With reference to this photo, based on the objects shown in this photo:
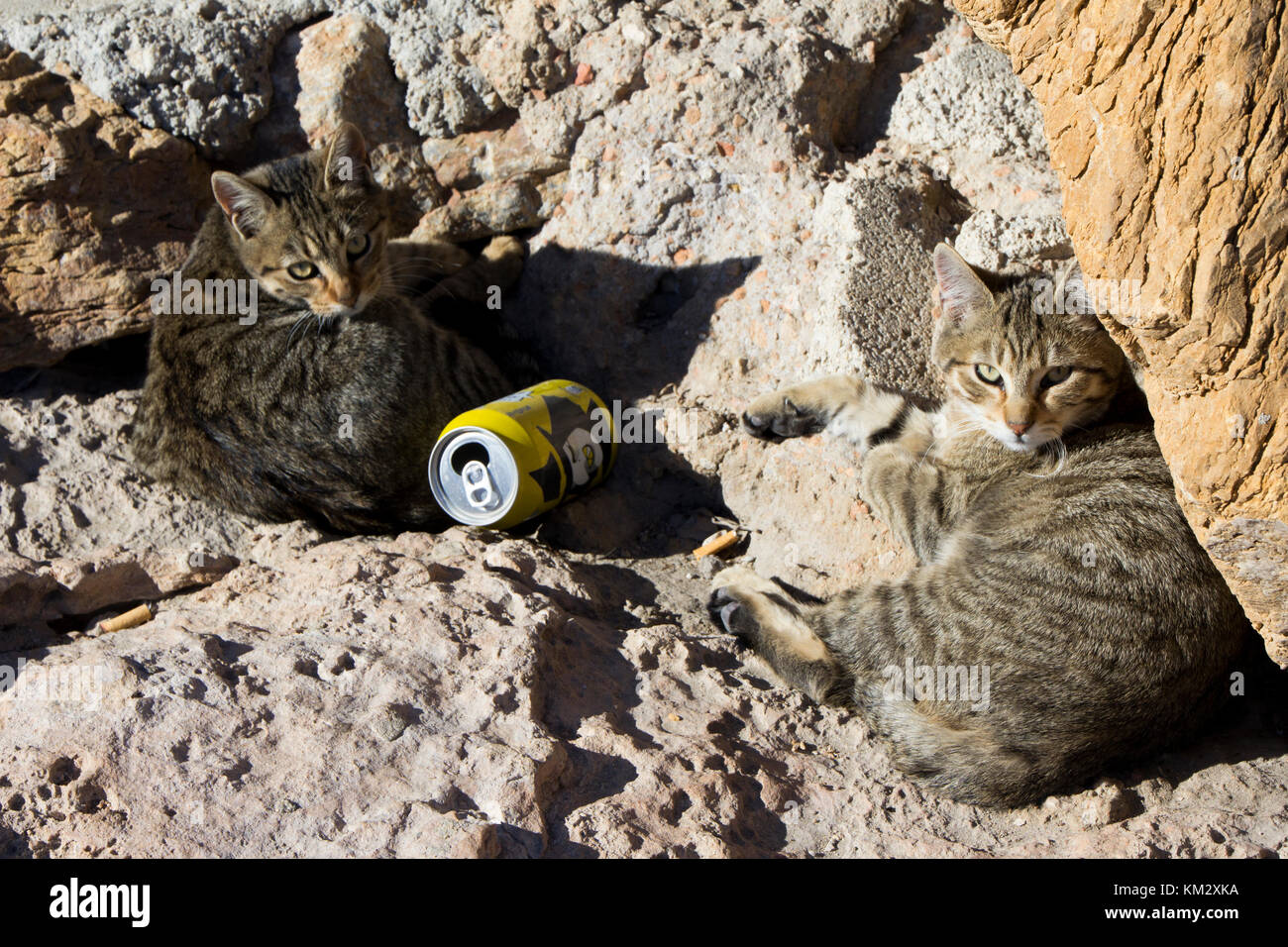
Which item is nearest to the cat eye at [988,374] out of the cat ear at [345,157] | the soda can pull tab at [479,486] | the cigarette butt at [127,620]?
the soda can pull tab at [479,486]

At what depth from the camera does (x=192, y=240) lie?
211 inches

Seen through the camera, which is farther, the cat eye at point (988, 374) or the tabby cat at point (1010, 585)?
the cat eye at point (988, 374)

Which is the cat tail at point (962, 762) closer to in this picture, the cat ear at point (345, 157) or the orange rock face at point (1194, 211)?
the orange rock face at point (1194, 211)

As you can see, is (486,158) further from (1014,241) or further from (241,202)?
(1014,241)

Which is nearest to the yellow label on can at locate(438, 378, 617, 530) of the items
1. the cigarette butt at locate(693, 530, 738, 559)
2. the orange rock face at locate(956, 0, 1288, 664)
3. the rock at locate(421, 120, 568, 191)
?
the cigarette butt at locate(693, 530, 738, 559)

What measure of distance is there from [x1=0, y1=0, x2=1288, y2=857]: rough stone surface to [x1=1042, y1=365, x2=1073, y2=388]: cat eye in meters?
0.74

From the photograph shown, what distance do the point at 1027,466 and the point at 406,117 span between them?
136 inches

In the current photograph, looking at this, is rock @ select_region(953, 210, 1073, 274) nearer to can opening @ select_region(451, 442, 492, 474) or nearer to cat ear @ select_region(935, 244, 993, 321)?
cat ear @ select_region(935, 244, 993, 321)

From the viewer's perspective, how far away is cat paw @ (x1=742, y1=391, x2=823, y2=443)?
462 centimetres

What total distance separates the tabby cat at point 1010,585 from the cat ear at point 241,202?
2467 mm

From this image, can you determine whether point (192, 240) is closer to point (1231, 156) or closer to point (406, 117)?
point (406, 117)

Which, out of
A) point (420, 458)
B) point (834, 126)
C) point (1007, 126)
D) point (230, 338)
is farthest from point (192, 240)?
point (1007, 126)

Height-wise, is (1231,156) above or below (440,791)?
above

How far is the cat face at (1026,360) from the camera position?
4.05 metres
